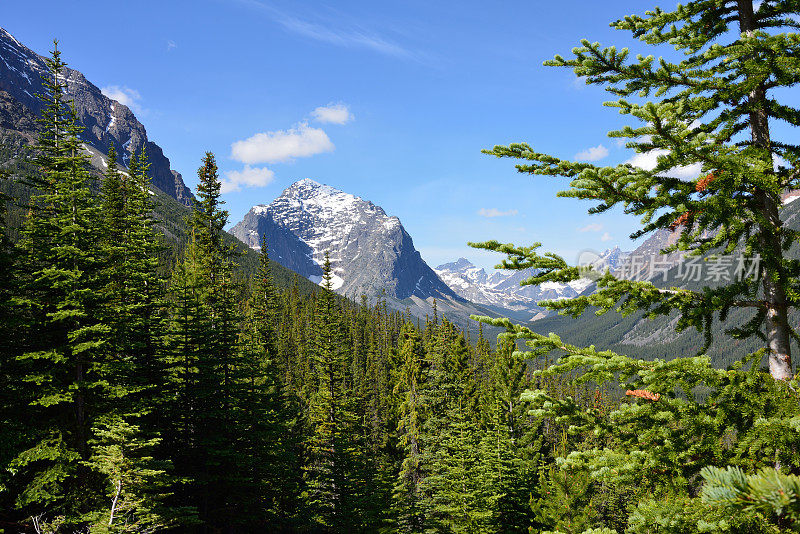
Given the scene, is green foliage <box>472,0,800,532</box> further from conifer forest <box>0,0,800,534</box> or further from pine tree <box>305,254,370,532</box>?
pine tree <box>305,254,370,532</box>

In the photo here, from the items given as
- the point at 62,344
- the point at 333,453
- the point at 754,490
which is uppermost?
the point at 754,490

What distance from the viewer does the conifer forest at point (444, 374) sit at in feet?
14.6

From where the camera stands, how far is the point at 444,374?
3394 cm

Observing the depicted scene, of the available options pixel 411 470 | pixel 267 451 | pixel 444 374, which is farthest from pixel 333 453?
pixel 444 374

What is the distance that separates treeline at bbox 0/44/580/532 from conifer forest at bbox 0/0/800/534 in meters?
0.13

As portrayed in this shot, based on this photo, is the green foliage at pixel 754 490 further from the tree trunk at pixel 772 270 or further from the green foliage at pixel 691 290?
the tree trunk at pixel 772 270

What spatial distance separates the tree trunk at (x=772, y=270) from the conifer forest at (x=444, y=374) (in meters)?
0.03

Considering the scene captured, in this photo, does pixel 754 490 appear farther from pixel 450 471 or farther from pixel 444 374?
pixel 444 374

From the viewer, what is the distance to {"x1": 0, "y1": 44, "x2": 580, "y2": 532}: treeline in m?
13.2

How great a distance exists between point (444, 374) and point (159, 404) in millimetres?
21130

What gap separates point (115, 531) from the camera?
10.8 meters

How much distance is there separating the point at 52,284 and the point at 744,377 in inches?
744

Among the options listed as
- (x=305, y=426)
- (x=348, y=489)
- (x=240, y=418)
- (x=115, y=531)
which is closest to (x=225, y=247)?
(x=240, y=418)

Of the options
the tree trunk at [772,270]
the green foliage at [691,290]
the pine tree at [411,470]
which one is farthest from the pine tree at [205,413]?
the tree trunk at [772,270]
